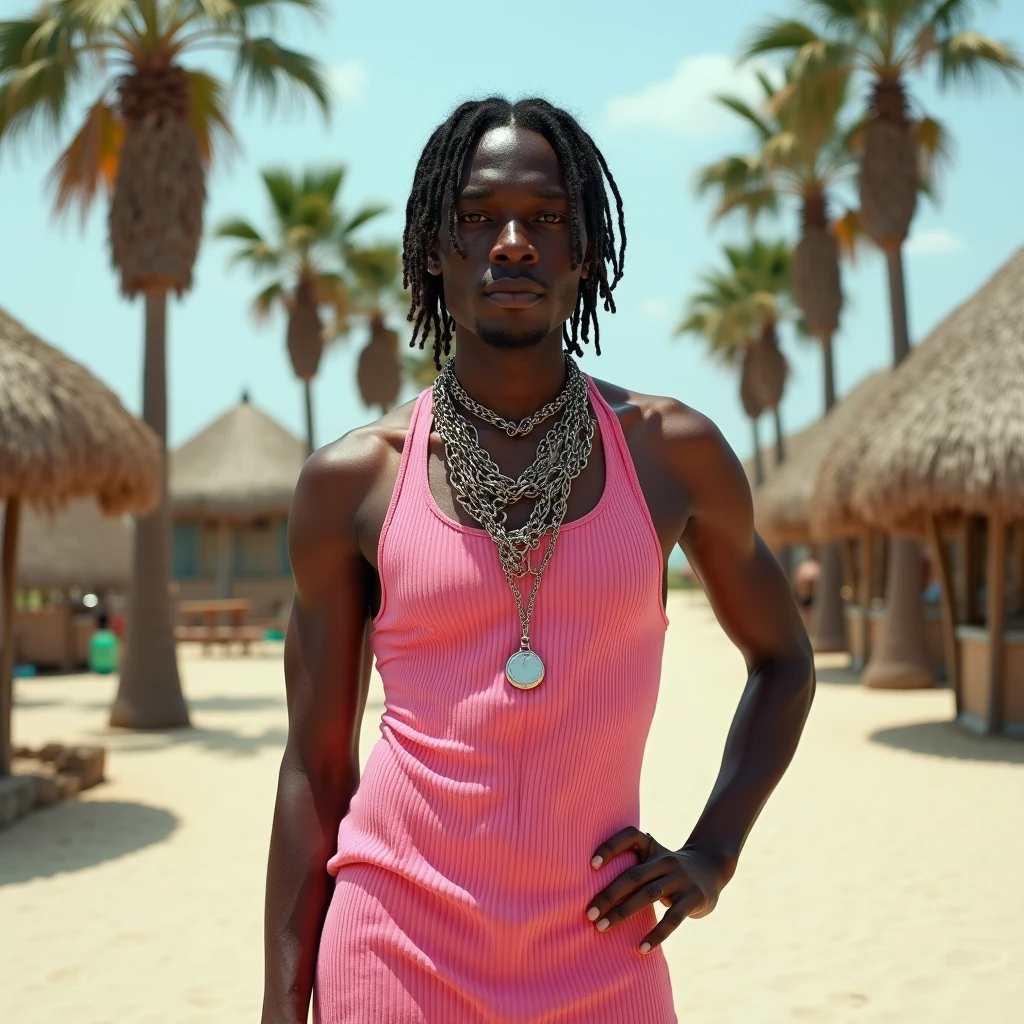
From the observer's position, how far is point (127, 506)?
11.0 metres

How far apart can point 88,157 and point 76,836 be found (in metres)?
8.27

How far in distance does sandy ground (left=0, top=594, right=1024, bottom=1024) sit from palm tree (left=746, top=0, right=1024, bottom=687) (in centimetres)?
379

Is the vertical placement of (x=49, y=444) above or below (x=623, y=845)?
above

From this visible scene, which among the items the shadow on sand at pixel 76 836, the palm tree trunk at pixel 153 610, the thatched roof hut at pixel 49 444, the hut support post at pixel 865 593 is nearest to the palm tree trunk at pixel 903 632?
the hut support post at pixel 865 593

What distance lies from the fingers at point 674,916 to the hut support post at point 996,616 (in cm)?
1089

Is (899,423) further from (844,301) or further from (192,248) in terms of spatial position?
(844,301)

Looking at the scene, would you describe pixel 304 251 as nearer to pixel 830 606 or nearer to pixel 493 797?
pixel 830 606

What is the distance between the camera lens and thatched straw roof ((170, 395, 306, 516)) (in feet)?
103

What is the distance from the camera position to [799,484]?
23.5 meters

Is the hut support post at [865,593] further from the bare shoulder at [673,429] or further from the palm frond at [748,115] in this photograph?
the bare shoulder at [673,429]

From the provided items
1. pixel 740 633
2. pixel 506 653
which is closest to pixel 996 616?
pixel 740 633

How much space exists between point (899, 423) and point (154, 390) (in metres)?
7.50

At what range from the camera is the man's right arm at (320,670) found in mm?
1719

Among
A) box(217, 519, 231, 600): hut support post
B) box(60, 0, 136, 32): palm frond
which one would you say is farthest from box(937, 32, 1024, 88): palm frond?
box(217, 519, 231, 600): hut support post
